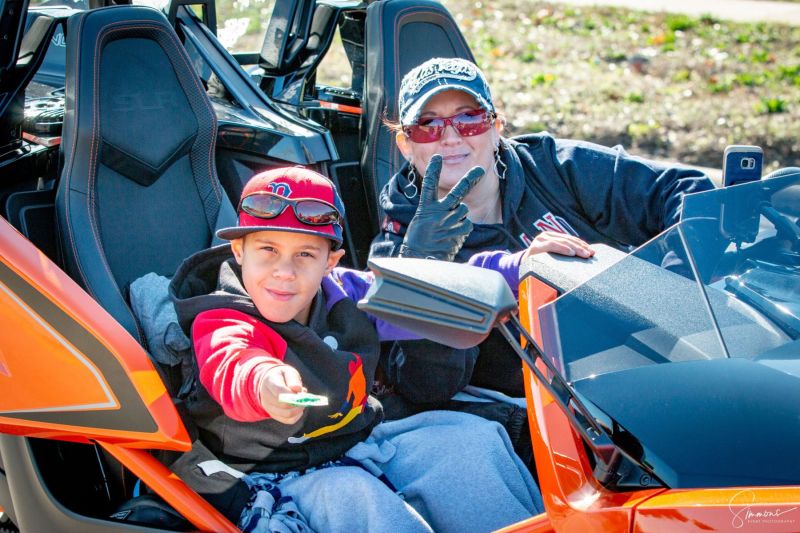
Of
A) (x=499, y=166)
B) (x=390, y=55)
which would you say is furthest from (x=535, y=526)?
(x=390, y=55)

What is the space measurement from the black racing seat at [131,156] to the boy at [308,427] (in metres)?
0.59

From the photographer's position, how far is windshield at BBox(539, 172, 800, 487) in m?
1.35

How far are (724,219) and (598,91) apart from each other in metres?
6.72

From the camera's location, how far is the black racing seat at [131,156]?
2.71 meters

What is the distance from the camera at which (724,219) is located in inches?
67.8

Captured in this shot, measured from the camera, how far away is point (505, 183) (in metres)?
2.78

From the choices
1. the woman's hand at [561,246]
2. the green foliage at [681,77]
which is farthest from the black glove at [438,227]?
the green foliage at [681,77]

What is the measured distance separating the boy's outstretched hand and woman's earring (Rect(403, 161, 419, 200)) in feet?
3.48

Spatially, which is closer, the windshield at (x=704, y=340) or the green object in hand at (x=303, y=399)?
the windshield at (x=704, y=340)

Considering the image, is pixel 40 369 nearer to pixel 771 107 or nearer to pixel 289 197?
pixel 289 197

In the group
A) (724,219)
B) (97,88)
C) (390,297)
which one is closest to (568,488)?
(390,297)

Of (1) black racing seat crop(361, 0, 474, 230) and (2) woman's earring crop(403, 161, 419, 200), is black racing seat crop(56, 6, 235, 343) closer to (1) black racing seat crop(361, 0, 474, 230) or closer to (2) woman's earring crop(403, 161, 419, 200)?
(2) woman's earring crop(403, 161, 419, 200)

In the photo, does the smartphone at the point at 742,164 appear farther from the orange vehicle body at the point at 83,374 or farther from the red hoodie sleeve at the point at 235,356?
the orange vehicle body at the point at 83,374

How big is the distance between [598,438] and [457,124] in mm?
1346
